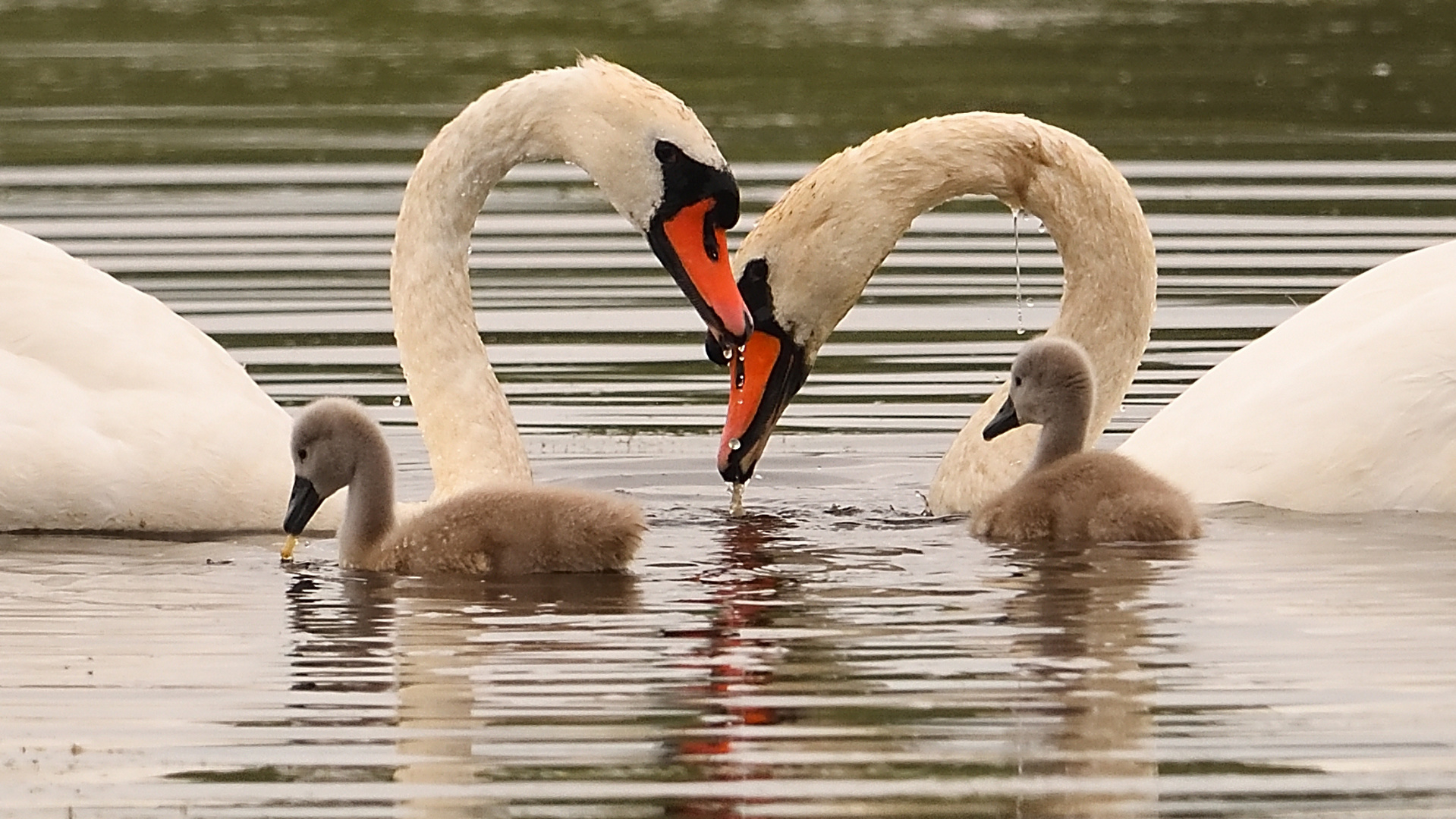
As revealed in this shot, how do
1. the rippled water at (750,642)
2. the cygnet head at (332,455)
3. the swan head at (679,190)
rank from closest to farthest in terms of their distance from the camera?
the rippled water at (750,642), the cygnet head at (332,455), the swan head at (679,190)

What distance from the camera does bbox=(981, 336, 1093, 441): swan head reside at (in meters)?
10.5

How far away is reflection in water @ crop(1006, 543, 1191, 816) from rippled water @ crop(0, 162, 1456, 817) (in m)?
0.02

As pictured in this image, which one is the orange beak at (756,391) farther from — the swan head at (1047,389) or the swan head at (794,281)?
the swan head at (1047,389)

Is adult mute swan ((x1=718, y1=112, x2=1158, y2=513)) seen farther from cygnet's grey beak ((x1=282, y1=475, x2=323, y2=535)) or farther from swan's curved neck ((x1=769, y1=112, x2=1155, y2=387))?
cygnet's grey beak ((x1=282, y1=475, x2=323, y2=535))

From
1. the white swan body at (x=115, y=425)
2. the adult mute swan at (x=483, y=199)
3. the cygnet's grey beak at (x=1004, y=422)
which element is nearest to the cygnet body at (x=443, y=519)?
the white swan body at (x=115, y=425)

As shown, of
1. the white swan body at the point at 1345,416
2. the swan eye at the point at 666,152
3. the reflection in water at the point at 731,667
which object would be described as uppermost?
the swan eye at the point at 666,152

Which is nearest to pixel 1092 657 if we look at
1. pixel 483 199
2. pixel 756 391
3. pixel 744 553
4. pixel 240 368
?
pixel 744 553

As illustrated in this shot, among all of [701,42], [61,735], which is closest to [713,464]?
[61,735]

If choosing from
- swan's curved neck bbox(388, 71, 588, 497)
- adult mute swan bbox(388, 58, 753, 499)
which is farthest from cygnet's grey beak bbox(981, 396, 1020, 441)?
swan's curved neck bbox(388, 71, 588, 497)

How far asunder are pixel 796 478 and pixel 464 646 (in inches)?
133

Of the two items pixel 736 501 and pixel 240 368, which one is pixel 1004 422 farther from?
pixel 240 368

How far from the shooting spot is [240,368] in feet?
35.9

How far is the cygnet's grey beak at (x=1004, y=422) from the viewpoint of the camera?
420 inches

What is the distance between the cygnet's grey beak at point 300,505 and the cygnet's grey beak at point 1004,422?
7.28 feet
